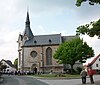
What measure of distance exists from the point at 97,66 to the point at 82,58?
14.8 meters

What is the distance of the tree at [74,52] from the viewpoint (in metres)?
84.8

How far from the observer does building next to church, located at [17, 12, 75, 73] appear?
10719 cm

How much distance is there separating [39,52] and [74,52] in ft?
88.2

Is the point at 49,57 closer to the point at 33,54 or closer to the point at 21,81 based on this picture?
the point at 33,54

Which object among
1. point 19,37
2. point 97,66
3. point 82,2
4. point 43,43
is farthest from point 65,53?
point 82,2

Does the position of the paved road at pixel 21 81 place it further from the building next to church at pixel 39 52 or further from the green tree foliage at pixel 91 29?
the building next to church at pixel 39 52

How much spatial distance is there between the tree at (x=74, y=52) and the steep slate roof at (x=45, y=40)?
872 inches

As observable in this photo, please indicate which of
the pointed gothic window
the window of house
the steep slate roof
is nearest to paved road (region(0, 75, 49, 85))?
the pointed gothic window

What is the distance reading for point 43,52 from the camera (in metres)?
109

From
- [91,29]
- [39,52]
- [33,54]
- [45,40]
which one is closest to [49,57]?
[39,52]

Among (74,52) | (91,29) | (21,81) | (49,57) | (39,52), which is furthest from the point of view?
(39,52)

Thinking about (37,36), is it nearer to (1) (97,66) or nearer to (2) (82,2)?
(1) (97,66)

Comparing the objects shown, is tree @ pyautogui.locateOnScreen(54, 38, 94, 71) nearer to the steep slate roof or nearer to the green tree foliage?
the steep slate roof

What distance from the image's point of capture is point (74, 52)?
85.2m
